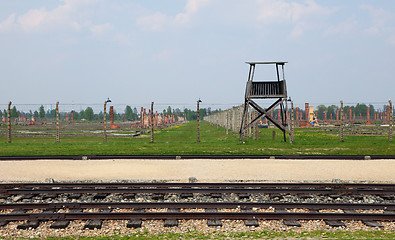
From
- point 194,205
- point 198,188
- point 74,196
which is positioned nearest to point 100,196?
point 74,196

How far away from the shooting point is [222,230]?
8.07 meters

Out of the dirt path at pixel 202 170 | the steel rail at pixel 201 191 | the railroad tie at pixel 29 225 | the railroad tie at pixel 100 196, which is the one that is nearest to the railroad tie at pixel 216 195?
the steel rail at pixel 201 191

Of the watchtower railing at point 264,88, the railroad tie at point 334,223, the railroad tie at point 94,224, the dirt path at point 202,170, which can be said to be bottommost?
the railroad tie at point 334,223

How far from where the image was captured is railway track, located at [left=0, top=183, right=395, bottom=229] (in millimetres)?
8711

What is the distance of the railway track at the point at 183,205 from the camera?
28.6 feet

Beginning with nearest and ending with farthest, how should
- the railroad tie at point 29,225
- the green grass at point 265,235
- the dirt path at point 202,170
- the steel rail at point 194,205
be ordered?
the green grass at point 265,235 → the railroad tie at point 29,225 → the steel rail at point 194,205 → the dirt path at point 202,170

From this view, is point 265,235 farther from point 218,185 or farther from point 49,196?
point 49,196

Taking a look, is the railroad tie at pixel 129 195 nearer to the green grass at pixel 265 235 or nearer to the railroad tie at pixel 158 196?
the railroad tie at pixel 158 196

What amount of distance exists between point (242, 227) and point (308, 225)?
1.73 meters

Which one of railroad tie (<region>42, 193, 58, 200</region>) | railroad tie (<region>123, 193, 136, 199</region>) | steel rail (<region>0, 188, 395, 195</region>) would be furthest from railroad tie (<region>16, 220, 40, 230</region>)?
railroad tie (<region>123, 193, 136, 199</region>)

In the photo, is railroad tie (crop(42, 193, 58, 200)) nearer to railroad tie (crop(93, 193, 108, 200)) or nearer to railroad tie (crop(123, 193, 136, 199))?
railroad tie (crop(93, 193, 108, 200))

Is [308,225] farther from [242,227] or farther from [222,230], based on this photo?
[222,230]

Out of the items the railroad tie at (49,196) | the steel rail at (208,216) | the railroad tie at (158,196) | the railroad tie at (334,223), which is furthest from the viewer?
the railroad tie at (49,196)

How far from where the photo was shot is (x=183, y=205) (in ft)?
31.7
